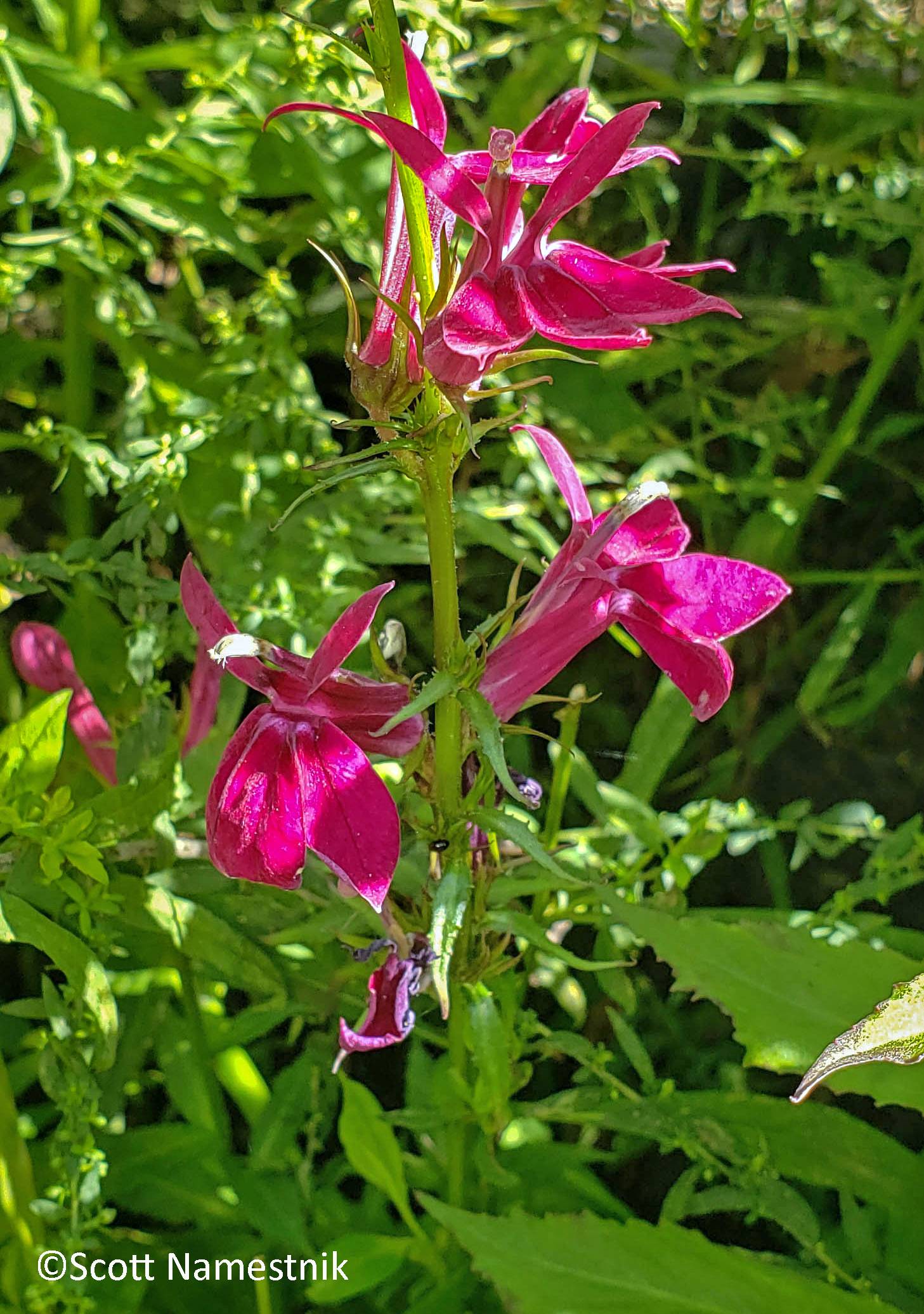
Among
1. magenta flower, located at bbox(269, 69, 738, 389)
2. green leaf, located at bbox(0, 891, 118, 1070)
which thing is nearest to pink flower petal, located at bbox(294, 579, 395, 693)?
magenta flower, located at bbox(269, 69, 738, 389)

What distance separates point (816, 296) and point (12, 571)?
894mm

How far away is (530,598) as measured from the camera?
567 mm

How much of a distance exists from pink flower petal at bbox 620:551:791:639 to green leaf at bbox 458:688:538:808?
10 centimetres

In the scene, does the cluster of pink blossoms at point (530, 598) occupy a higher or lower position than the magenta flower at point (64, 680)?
higher

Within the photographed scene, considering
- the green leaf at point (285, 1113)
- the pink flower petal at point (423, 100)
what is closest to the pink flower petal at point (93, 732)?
the green leaf at point (285, 1113)

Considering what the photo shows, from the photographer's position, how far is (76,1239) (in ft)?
2.07

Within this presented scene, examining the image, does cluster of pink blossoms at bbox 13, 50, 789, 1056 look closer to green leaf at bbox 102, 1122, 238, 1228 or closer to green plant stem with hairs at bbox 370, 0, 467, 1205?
green plant stem with hairs at bbox 370, 0, 467, 1205

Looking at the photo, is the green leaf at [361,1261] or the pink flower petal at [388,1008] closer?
the pink flower petal at [388,1008]

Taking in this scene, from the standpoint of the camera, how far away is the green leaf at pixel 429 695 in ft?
1.49

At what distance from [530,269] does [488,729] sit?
182mm

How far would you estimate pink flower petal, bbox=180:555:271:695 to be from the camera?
1.76 feet

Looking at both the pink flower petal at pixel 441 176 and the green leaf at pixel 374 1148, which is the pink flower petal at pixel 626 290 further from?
the green leaf at pixel 374 1148

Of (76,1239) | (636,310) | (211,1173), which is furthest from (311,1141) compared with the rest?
(636,310)

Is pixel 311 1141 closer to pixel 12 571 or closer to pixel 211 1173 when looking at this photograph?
pixel 211 1173
